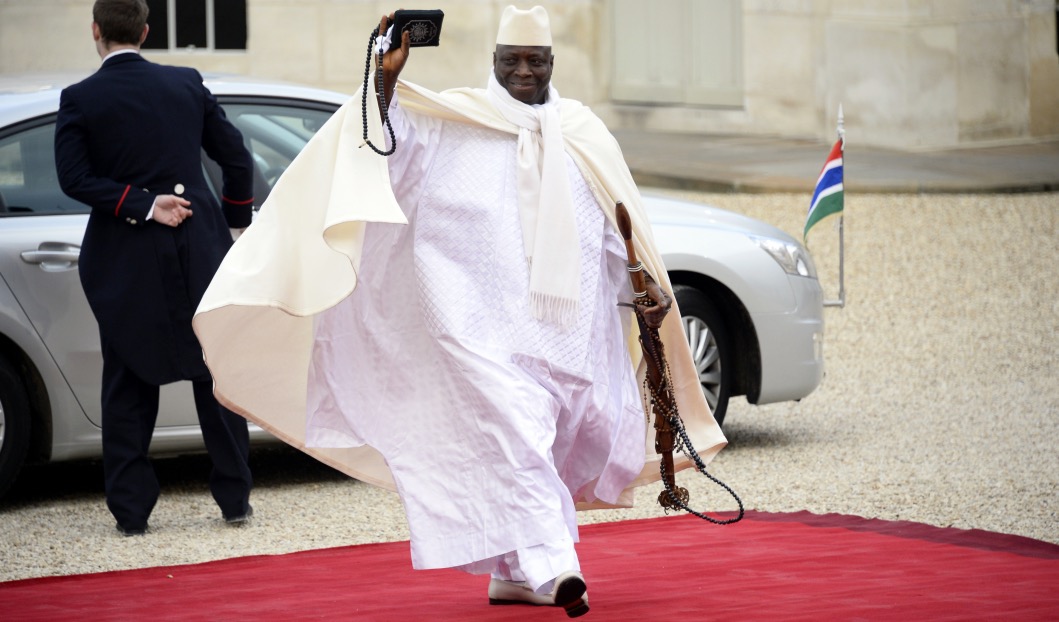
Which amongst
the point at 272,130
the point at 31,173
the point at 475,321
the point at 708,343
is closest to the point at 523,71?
the point at 475,321

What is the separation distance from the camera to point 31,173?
6.82 m

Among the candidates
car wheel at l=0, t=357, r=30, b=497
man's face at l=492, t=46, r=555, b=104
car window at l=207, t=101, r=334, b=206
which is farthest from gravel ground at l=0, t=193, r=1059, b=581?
man's face at l=492, t=46, r=555, b=104

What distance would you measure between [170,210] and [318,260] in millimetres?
1402

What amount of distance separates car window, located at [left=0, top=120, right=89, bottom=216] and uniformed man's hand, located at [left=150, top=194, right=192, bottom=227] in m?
0.72

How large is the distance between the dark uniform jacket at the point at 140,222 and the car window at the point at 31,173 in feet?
1.84

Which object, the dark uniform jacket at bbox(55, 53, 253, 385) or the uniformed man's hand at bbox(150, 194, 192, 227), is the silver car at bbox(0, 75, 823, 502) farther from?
the uniformed man's hand at bbox(150, 194, 192, 227)

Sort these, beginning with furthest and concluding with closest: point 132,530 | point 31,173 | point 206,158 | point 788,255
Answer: point 788,255
point 206,158
point 31,173
point 132,530

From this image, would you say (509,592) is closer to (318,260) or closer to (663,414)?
(663,414)

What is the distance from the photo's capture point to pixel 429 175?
16.5 ft

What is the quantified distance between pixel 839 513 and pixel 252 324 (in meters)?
2.55

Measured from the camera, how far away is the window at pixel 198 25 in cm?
1830

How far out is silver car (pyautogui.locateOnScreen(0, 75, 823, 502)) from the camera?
6629 mm

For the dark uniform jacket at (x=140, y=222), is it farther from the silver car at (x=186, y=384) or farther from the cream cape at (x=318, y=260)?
the cream cape at (x=318, y=260)

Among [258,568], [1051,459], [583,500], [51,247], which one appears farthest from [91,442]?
[1051,459]
